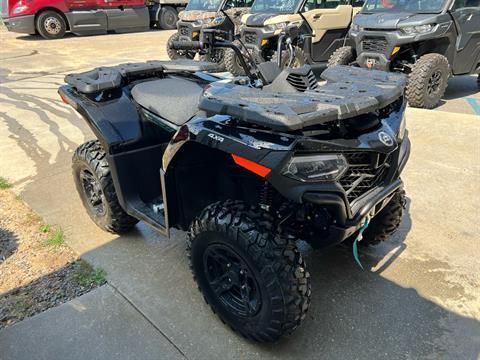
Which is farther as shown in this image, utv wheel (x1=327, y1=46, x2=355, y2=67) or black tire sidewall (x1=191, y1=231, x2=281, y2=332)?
utv wheel (x1=327, y1=46, x2=355, y2=67)

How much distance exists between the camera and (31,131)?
5598 mm

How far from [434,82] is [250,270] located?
18.2ft

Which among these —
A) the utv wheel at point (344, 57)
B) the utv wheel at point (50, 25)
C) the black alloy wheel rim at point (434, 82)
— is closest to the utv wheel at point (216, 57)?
the utv wheel at point (344, 57)

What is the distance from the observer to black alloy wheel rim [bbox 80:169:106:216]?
320 cm

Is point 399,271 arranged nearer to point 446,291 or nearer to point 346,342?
point 446,291

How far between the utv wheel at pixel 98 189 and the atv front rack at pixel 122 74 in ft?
1.60

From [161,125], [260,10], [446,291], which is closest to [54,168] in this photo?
[161,125]

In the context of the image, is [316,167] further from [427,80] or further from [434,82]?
[434,82]

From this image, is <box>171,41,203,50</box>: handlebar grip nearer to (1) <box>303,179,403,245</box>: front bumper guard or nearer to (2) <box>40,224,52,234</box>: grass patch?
(1) <box>303,179,403,245</box>: front bumper guard

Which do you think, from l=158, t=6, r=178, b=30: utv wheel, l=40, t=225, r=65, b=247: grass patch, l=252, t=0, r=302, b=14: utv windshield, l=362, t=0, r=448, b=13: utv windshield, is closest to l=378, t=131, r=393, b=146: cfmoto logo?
l=40, t=225, r=65, b=247: grass patch

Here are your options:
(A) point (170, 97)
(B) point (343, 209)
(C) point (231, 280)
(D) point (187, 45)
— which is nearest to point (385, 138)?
(B) point (343, 209)

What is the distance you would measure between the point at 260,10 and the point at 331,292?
7.46m

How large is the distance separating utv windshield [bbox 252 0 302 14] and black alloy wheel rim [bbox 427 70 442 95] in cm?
314

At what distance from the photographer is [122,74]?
116 inches
